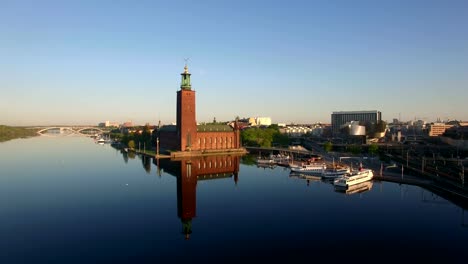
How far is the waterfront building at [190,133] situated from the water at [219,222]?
116 ft

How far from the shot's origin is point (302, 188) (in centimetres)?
4800

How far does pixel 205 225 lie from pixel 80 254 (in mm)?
10543

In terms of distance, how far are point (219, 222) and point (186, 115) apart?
60.3m

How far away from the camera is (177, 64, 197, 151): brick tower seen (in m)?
87.8

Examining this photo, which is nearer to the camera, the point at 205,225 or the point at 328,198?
the point at 205,225

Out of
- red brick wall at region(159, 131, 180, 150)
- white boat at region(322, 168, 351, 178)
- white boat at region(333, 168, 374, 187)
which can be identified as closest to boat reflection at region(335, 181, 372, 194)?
white boat at region(333, 168, 374, 187)

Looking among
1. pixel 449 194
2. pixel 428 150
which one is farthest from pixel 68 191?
pixel 428 150

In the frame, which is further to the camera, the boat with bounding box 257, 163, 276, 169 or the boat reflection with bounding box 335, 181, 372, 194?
the boat with bounding box 257, 163, 276, 169

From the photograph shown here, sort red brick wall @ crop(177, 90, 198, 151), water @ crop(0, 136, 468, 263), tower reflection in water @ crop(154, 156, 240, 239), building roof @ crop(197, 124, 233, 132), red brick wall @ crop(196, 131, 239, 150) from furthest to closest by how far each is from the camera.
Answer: building roof @ crop(197, 124, 233, 132) < red brick wall @ crop(196, 131, 239, 150) < red brick wall @ crop(177, 90, 198, 151) < tower reflection in water @ crop(154, 156, 240, 239) < water @ crop(0, 136, 468, 263)

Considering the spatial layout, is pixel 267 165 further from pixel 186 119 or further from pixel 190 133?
pixel 186 119

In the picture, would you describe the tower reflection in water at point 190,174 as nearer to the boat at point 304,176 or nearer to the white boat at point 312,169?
the boat at point 304,176

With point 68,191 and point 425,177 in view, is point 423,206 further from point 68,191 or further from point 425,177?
point 68,191

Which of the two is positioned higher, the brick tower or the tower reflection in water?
the brick tower

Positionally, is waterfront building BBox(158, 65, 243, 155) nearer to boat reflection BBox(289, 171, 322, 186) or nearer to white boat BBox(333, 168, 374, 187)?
boat reflection BBox(289, 171, 322, 186)
